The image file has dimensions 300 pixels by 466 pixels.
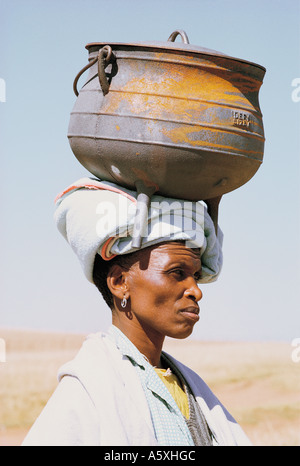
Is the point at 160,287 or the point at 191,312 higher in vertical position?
the point at 160,287

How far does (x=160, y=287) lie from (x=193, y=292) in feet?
0.54

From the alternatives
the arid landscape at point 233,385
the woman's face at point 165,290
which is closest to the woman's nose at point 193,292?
the woman's face at point 165,290

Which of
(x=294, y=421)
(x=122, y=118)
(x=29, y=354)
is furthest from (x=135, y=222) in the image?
(x=29, y=354)

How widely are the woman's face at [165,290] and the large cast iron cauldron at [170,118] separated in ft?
1.04

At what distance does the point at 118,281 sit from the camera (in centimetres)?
428

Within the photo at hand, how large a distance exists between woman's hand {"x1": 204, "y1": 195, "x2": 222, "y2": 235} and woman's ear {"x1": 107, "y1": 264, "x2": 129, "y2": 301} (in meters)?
0.54

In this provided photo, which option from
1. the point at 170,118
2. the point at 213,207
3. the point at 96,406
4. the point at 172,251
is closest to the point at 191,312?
the point at 172,251

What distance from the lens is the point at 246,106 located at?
405 cm

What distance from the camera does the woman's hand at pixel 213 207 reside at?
438cm

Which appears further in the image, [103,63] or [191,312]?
[191,312]

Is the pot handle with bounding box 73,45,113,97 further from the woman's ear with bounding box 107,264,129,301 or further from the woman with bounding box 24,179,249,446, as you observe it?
the woman's ear with bounding box 107,264,129,301

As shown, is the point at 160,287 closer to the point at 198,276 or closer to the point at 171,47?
the point at 198,276

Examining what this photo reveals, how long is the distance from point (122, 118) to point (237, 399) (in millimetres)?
13815
